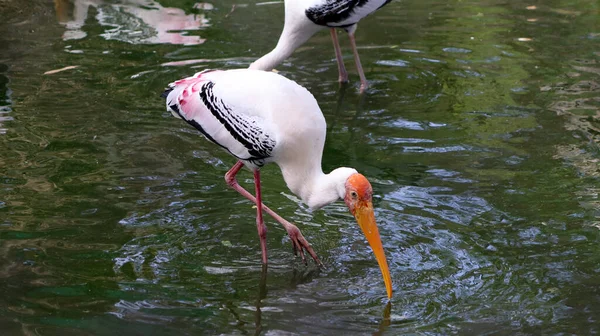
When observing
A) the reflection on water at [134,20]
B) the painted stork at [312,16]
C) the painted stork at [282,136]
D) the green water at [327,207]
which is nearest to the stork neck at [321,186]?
the painted stork at [282,136]

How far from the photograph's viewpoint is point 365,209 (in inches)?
169

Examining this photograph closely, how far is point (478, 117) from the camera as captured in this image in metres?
7.16

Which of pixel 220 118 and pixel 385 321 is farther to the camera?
pixel 220 118

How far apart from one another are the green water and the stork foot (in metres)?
0.09

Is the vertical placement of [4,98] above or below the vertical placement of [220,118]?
below

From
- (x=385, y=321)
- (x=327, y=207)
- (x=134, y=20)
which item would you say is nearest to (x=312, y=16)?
(x=327, y=207)

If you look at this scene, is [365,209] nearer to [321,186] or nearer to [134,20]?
[321,186]

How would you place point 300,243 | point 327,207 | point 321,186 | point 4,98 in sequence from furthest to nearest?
point 4,98
point 327,207
point 300,243
point 321,186

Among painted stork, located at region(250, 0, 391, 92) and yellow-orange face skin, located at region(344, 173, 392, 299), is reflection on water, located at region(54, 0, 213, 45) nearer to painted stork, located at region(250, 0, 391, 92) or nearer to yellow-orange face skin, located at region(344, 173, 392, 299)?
painted stork, located at region(250, 0, 391, 92)

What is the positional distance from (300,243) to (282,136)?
63 centimetres

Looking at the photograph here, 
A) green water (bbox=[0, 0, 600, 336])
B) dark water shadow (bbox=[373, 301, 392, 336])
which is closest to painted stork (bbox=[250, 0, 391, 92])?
green water (bbox=[0, 0, 600, 336])

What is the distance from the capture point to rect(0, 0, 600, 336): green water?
4.24 metres

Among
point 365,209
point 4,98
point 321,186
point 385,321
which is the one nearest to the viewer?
point 385,321

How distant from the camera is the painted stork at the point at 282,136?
4.36 metres
